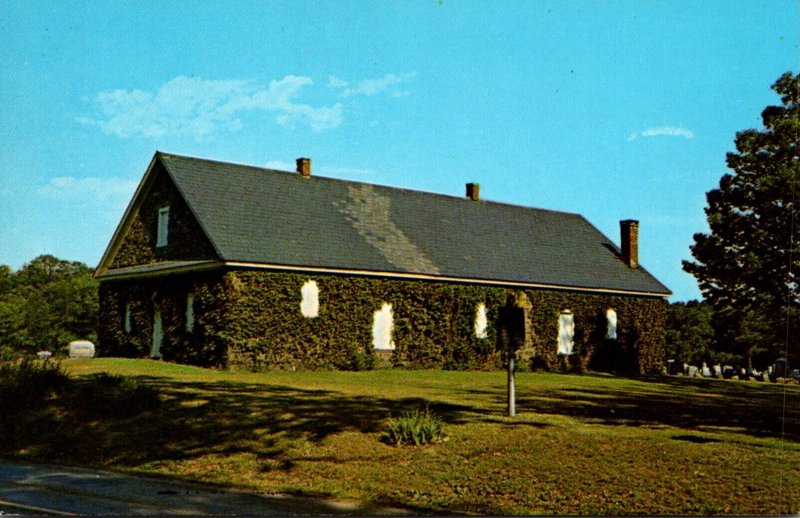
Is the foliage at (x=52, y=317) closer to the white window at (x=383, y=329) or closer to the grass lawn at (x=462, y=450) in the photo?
the white window at (x=383, y=329)

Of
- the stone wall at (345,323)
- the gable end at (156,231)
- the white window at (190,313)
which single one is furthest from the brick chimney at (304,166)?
the white window at (190,313)

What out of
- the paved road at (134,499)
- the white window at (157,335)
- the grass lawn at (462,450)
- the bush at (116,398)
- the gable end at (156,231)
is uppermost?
the gable end at (156,231)

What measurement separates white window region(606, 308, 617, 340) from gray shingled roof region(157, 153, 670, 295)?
124 cm

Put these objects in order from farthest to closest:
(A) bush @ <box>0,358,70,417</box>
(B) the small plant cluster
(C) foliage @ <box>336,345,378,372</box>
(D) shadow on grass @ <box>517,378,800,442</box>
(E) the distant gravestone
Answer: (E) the distant gravestone < (C) foliage @ <box>336,345,378,372</box> < (A) bush @ <box>0,358,70,417</box> < (B) the small plant cluster < (D) shadow on grass @ <box>517,378,800,442</box>

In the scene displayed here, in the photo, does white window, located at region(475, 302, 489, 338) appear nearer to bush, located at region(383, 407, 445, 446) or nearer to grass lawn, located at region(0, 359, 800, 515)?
grass lawn, located at region(0, 359, 800, 515)

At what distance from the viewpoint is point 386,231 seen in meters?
35.9

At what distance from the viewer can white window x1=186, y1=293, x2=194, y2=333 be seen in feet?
103

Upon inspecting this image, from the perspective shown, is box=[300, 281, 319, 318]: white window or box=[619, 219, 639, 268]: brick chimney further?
box=[619, 219, 639, 268]: brick chimney

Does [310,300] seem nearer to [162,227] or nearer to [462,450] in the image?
[162,227]

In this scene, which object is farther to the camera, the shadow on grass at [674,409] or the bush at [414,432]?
the shadow on grass at [674,409]

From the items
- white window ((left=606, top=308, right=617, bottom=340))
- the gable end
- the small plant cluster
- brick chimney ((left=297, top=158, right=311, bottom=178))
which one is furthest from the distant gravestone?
white window ((left=606, top=308, right=617, bottom=340))

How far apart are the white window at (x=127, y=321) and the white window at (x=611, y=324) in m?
22.3

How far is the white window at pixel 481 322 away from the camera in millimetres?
36125

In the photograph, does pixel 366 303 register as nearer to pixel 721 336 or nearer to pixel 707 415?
pixel 707 415
